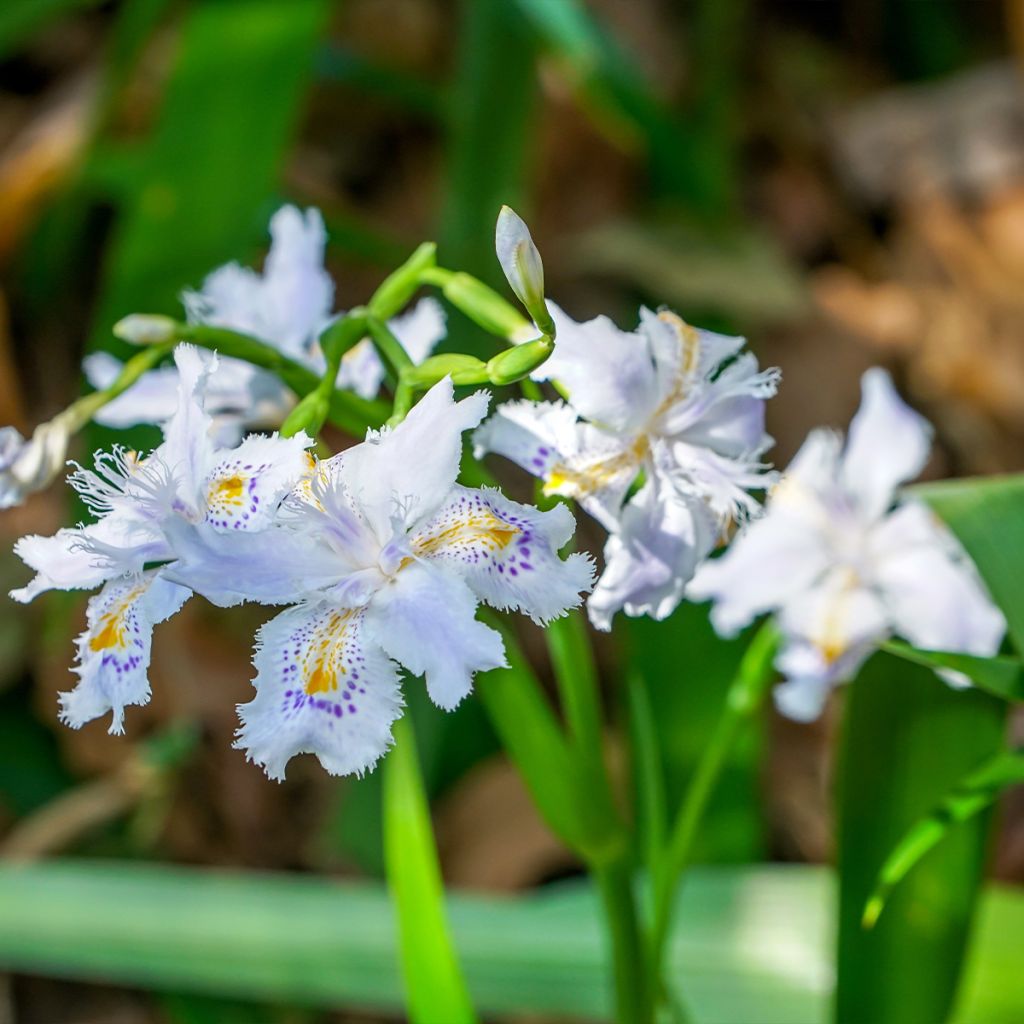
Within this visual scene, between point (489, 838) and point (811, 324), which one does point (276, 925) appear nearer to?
point (489, 838)

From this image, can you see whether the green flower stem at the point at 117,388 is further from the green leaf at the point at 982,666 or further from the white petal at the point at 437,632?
the green leaf at the point at 982,666

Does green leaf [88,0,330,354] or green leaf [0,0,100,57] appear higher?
green leaf [0,0,100,57]

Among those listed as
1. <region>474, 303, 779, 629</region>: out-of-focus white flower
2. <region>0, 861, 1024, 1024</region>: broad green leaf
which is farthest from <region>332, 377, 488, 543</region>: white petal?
<region>0, 861, 1024, 1024</region>: broad green leaf

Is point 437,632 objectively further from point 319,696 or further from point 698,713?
point 698,713

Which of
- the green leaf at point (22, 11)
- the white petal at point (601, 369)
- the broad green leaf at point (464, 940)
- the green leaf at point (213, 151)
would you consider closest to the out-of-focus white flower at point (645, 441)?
the white petal at point (601, 369)

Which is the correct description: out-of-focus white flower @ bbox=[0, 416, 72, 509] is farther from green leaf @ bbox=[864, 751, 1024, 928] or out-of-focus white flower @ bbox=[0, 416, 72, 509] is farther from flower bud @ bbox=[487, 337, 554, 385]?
green leaf @ bbox=[864, 751, 1024, 928]

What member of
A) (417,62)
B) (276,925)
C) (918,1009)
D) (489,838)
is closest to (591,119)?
(417,62)
